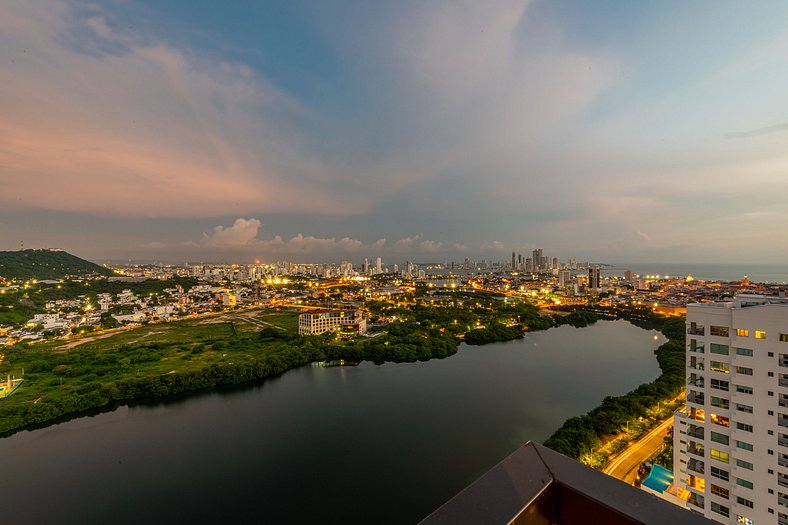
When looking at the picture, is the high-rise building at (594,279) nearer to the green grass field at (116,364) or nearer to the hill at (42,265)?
the green grass field at (116,364)

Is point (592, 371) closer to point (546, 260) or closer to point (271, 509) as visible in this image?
point (271, 509)

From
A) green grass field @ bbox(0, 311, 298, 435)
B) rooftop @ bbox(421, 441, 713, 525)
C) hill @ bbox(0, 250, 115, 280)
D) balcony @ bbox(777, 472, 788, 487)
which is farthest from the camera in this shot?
hill @ bbox(0, 250, 115, 280)

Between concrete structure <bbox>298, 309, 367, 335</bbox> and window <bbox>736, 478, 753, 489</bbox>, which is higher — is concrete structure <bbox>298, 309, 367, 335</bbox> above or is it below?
below

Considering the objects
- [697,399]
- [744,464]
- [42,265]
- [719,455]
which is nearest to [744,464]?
[744,464]

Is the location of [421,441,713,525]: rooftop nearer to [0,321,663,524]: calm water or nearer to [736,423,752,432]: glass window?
[736,423,752,432]: glass window

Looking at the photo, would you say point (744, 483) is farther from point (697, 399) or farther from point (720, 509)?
point (697, 399)

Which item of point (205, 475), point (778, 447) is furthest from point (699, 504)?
point (205, 475)

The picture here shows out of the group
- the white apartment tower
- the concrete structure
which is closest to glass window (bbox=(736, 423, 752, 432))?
the white apartment tower

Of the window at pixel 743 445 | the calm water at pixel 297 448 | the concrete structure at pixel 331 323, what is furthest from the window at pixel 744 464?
the concrete structure at pixel 331 323
